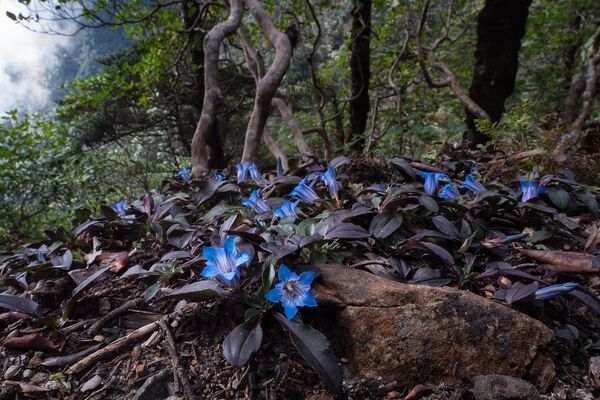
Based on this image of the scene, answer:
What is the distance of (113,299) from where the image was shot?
1.29 m

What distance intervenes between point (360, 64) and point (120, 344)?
5071 millimetres

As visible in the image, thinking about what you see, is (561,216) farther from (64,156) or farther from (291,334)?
(64,156)

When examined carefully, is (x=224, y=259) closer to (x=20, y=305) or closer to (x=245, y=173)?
(x=20, y=305)

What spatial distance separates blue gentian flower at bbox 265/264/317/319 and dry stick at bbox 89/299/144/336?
532mm

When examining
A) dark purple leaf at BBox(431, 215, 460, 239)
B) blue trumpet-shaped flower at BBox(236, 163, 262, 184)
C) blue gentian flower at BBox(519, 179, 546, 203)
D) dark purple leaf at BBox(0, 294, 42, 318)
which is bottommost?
blue gentian flower at BBox(519, 179, 546, 203)

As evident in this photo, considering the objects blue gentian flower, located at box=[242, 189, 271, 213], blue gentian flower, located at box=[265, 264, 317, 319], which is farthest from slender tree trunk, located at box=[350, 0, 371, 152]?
blue gentian flower, located at box=[265, 264, 317, 319]

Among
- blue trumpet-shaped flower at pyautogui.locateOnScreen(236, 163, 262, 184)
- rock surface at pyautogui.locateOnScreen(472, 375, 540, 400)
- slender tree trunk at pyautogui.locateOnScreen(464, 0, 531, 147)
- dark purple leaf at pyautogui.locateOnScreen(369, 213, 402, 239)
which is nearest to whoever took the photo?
rock surface at pyautogui.locateOnScreen(472, 375, 540, 400)

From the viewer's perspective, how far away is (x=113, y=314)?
45.7 inches

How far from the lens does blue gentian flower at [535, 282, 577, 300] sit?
987mm

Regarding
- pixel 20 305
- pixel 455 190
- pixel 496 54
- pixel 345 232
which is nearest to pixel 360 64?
pixel 496 54

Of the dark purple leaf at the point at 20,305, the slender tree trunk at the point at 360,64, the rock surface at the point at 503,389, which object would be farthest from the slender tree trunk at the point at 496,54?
the dark purple leaf at the point at 20,305

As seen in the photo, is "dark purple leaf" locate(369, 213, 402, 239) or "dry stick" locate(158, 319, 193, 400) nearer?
"dry stick" locate(158, 319, 193, 400)

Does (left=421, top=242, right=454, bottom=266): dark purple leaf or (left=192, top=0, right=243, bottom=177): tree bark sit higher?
(left=192, top=0, right=243, bottom=177): tree bark

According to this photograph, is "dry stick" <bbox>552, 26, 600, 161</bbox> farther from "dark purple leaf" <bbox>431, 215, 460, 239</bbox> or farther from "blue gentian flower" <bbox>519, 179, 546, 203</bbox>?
"dark purple leaf" <bbox>431, 215, 460, 239</bbox>
